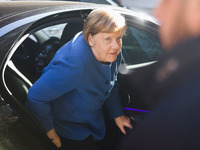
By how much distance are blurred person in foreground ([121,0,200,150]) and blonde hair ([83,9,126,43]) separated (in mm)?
743

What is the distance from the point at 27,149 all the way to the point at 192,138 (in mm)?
872

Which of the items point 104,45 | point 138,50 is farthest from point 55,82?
point 138,50

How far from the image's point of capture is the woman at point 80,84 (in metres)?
1.47

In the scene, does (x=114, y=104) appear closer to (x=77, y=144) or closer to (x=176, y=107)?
(x=77, y=144)

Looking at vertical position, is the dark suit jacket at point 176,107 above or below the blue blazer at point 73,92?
above

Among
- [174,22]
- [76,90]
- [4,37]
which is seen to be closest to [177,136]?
[174,22]

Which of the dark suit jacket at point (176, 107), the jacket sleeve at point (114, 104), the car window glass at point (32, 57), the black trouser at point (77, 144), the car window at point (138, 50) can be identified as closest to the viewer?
the dark suit jacket at point (176, 107)

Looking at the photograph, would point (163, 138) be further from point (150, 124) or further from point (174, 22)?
point (174, 22)

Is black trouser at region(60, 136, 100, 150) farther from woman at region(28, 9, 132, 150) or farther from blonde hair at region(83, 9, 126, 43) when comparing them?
blonde hair at region(83, 9, 126, 43)

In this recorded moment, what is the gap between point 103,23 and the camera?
1.54 meters

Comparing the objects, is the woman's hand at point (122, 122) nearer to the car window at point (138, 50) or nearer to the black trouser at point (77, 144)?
the black trouser at point (77, 144)

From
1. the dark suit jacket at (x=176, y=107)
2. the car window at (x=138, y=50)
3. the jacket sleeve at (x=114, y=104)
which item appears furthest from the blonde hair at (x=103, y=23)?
the car window at (x=138, y=50)

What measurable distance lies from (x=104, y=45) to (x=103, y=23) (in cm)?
13

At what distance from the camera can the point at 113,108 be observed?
Result: 2.03 metres
